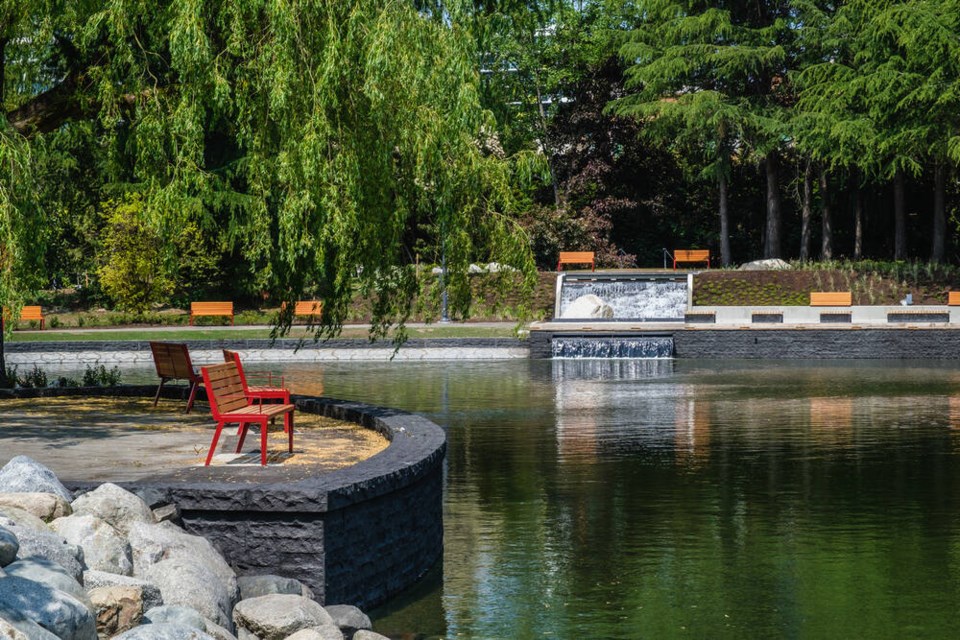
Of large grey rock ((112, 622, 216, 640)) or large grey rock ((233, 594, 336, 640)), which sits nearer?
large grey rock ((112, 622, 216, 640))

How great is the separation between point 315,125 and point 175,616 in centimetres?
683

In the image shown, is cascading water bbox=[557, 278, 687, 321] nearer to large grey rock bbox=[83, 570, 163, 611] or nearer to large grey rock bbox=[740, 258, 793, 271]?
large grey rock bbox=[740, 258, 793, 271]

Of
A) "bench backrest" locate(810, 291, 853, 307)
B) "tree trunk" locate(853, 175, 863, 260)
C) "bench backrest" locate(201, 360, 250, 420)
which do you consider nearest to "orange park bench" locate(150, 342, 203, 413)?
"bench backrest" locate(201, 360, 250, 420)

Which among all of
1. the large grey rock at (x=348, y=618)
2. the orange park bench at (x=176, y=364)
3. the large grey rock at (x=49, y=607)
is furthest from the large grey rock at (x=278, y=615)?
the orange park bench at (x=176, y=364)

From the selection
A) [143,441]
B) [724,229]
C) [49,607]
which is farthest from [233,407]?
[724,229]

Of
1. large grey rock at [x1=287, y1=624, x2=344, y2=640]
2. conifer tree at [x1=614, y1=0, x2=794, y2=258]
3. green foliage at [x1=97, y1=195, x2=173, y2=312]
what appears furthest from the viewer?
conifer tree at [x1=614, y1=0, x2=794, y2=258]

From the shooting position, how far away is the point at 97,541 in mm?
7695

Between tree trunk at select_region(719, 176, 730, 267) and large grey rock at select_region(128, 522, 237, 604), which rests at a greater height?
tree trunk at select_region(719, 176, 730, 267)

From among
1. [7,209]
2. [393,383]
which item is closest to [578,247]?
[393,383]

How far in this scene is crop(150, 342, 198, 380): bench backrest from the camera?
15.6m

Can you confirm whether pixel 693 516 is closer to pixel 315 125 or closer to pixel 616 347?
pixel 315 125

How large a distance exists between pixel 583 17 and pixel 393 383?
33727 millimetres

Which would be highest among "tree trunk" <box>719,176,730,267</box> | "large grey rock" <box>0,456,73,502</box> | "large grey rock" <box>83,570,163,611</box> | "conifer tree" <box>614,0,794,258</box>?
"conifer tree" <box>614,0,794,258</box>

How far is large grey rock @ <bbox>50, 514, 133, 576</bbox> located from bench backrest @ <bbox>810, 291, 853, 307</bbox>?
33240 millimetres
